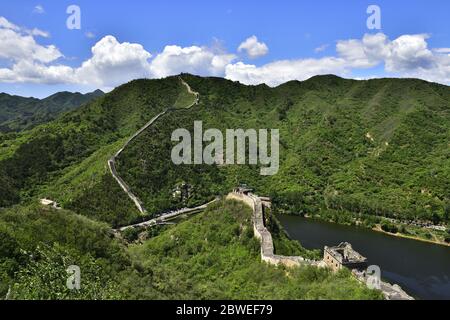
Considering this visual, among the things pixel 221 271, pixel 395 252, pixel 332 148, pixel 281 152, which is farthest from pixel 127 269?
pixel 332 148

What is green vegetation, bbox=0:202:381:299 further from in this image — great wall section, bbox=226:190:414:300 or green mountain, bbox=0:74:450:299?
great wall section, bbox=226:190:414:300

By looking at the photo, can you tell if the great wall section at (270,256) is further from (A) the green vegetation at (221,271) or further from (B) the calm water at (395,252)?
(B) the calm water at (395,252)

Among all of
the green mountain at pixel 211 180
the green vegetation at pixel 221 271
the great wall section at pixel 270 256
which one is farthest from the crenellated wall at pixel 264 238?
the green mountain at pixel 211 180

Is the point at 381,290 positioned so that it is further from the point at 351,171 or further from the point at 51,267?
the point at 351,171

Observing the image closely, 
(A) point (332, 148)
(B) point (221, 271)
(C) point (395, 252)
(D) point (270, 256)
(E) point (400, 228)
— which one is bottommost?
(C) point (395, 252)

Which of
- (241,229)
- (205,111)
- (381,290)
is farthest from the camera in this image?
(205,111)

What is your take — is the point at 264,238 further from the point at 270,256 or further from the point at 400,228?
the point at 400,228

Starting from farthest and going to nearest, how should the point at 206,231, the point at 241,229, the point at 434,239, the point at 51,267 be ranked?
the point at 434,239
the point at 206,231
the point at 241,229
the point at 51,267
